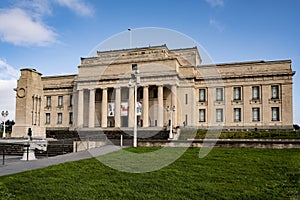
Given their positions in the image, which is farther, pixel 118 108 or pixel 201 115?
pixel 201 115

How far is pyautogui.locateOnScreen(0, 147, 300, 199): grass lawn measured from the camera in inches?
337

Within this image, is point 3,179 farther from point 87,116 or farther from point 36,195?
point 87,116

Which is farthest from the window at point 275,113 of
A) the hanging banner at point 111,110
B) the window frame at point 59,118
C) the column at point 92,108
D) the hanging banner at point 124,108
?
the window frame at point 59,118

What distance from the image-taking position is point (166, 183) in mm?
9820

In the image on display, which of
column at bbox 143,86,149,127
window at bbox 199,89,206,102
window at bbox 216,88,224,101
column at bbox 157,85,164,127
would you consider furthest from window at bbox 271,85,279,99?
column at bbox 143,86,149,127

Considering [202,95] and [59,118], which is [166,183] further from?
[59,118]

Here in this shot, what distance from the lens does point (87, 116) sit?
58.1 metres

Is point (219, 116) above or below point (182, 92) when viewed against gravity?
below

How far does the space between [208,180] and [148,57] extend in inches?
1776

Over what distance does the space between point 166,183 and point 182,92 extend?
4428 cm

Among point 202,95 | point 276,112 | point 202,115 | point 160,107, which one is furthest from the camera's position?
point 202,95

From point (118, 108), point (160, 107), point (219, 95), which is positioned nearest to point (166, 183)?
point (160, 107)

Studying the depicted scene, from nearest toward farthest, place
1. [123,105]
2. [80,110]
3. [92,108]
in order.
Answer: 1. [123,105]
2. [92,108]
3. [80,110]

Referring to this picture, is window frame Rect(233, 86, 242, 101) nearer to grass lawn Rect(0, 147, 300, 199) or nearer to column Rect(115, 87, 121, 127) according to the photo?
column Rect(115, 87, 121, 127)
